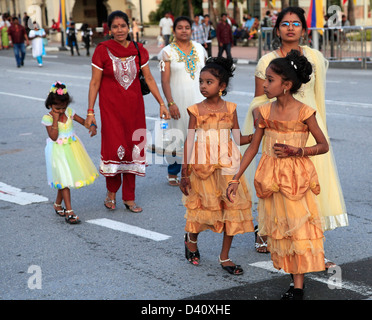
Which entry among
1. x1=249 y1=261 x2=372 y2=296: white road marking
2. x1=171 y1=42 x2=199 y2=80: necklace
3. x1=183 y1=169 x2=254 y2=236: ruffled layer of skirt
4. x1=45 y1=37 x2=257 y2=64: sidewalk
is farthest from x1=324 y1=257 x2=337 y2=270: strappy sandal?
x1=45 y1=37 x2=257 y2=64: sidewalk

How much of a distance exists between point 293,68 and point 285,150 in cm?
53

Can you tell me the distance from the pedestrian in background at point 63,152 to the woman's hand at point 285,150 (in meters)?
2.68

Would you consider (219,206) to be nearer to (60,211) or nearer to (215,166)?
(215,166)

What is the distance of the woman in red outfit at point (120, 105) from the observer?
6703mm

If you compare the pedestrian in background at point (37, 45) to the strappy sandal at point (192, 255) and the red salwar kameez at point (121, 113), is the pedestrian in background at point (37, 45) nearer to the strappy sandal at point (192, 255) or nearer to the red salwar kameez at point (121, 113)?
the red salwar kameez at point (121, 113)

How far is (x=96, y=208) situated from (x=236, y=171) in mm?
2345

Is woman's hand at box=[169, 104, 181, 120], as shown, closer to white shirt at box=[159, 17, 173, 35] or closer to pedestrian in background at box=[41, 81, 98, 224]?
pedestrian in background at box=[41, 81, 98, 224]

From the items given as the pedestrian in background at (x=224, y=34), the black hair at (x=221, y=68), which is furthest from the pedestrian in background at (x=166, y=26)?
the black hair at (x=221, y=68)

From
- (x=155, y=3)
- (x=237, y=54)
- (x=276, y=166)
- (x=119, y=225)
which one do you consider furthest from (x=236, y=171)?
(x=155, y=3)

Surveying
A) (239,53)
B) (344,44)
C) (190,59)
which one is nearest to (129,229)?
(190,59)

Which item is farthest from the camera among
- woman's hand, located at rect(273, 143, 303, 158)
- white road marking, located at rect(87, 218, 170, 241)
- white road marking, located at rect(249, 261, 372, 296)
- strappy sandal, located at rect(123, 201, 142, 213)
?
strappy sandal, located at rect(123, 201, 142, 213)

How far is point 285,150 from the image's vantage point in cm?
430

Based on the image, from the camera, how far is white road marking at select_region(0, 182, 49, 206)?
24.2 feet

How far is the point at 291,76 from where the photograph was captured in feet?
14.5
